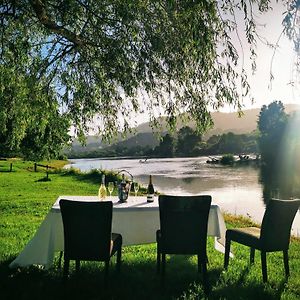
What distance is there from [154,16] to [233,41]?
1093mm

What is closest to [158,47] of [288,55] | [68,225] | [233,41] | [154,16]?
[154,16]

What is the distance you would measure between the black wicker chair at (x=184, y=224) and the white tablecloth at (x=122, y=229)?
56 cm

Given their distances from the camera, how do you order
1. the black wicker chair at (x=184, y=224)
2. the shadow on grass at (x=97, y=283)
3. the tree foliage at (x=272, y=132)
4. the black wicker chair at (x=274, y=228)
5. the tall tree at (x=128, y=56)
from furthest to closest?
1. the tree foliage at (x=272, y=132)
2. the tall tree at (x=128, y=56)
3. the black wicker chair at (x=274, y=228)
4. the black wicker chair at (x=184, y=224)
5. the shadow on grass at (x=97, y=283)

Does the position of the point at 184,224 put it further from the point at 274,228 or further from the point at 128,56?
the point at 128,56

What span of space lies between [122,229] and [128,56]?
2353 millimetres

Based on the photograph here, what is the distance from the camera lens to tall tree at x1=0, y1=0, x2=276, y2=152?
15.0 ft

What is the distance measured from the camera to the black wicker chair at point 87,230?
→ 394cm

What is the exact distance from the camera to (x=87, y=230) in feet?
13.1

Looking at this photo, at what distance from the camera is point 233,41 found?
499 centimetres

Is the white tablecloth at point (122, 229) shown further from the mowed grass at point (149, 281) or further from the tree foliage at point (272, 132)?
the tree foliage at point (272, 132)

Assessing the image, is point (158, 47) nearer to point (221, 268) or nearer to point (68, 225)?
point (68, 225)

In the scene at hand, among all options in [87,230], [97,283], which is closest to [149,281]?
[97,283]

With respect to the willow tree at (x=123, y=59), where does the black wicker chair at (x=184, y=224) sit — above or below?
below

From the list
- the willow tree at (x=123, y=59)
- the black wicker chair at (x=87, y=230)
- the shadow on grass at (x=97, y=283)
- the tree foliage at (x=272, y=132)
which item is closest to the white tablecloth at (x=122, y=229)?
the shadow on grass at (x=97, y=283)
